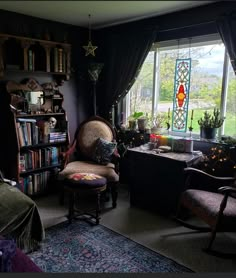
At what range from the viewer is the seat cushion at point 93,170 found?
117 inches

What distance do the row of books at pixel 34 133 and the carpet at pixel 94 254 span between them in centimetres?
115

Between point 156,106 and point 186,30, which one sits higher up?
point 186,30

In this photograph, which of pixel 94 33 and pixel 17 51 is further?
pixel 94 33

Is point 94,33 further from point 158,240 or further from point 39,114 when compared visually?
point 158,240

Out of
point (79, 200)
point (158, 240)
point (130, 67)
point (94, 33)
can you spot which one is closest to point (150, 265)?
point (158, 240)

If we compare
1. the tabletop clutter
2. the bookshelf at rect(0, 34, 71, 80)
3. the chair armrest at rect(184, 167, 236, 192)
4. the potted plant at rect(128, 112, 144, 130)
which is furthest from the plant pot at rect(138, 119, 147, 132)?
the bookshelf at rect(0, 34, 71, 80)

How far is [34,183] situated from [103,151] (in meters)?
0.96

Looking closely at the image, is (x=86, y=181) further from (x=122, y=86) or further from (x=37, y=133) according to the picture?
(x=122, y=86)

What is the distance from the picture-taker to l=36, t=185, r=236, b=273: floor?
2.06 m

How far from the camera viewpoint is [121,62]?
3.66 meters

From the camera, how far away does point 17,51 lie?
313cm

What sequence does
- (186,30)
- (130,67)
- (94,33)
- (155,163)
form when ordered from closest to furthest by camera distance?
(155,163), (186,30), (130,67), (94,33)

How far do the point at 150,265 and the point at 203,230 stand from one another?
0.74 m

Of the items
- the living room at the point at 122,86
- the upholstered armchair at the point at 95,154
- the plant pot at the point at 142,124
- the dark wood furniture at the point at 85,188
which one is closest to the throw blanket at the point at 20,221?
the living room at the point at 122,86
